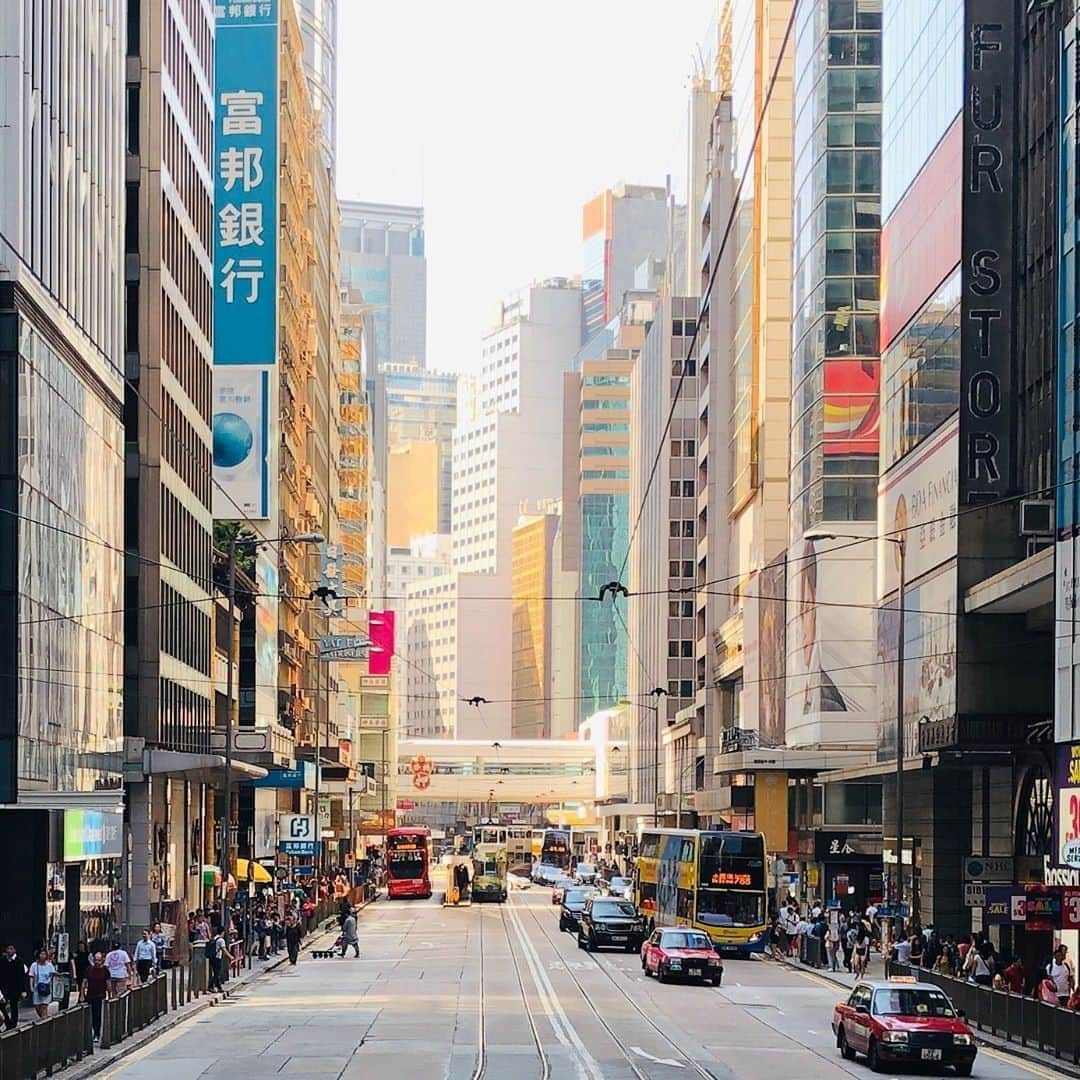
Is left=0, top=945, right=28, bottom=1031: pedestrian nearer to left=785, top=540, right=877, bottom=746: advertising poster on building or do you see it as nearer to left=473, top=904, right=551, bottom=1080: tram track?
left=473, top=904, right=551, bottom=1080: tram track

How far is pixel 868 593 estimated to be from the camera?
83062 millimetres

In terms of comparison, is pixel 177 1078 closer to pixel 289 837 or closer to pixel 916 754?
pixel 916 754

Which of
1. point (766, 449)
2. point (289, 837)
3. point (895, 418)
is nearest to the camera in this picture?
point (895, 418)

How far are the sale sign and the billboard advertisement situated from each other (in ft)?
38.4

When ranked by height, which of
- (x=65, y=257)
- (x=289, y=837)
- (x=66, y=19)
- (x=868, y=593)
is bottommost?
(x=289, y=837)

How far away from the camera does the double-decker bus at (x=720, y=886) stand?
66.6m

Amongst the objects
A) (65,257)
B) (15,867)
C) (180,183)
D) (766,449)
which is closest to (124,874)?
(15,867)

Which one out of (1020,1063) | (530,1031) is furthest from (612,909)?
(1020,1063)

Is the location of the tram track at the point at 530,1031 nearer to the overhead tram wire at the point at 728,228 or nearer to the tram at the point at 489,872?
the tram at the point at 489,872

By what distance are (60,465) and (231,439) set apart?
39.4m

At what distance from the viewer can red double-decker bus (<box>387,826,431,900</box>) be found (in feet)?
399

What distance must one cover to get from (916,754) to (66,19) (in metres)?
30.6

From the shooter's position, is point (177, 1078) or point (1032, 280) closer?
point (177, 1078)

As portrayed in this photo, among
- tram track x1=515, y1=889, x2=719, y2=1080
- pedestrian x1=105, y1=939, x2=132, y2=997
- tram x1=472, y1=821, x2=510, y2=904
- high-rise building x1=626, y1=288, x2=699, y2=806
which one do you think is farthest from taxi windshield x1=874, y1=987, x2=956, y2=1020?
high-rise building x1=626, y1=288, x2=699, y2=806
